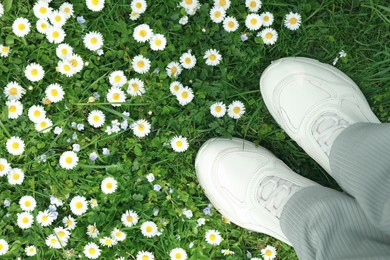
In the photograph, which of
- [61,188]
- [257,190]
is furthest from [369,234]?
[61,188]

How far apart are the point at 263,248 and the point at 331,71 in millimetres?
617

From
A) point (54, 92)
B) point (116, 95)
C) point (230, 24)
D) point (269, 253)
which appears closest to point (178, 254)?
point (269, 253)

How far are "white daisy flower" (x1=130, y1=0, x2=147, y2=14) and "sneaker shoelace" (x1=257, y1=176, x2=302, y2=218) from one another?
0.66 m

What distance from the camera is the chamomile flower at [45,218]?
1.66 metres

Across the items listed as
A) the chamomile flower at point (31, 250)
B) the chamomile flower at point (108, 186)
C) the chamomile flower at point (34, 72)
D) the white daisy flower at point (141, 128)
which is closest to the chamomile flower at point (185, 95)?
the white daisy flower at point (141, 128)

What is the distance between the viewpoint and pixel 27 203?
1.66 metres

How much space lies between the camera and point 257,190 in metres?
1.64

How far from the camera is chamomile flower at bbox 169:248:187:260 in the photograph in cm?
168

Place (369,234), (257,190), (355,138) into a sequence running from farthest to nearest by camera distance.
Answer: (257,190) → (355,138) → (369,234)

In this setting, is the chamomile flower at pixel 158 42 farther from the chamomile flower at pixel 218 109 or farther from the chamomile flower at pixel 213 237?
the chamomile flower at pixel 213 237

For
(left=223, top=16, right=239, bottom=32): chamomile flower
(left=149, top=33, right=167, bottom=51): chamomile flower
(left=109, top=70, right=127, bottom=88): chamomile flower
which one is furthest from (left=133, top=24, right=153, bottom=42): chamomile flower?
(left=223, top=16, right=239, bottom=32): chamomile flower

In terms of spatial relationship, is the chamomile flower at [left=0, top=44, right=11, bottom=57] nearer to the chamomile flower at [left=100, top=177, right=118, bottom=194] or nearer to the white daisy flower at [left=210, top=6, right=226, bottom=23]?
the chamomile flower at [left=100, top=177, right=118, bottom=194]

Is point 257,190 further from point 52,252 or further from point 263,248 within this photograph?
point 52,252

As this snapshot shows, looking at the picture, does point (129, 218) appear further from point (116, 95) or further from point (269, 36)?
point (269, 36)
